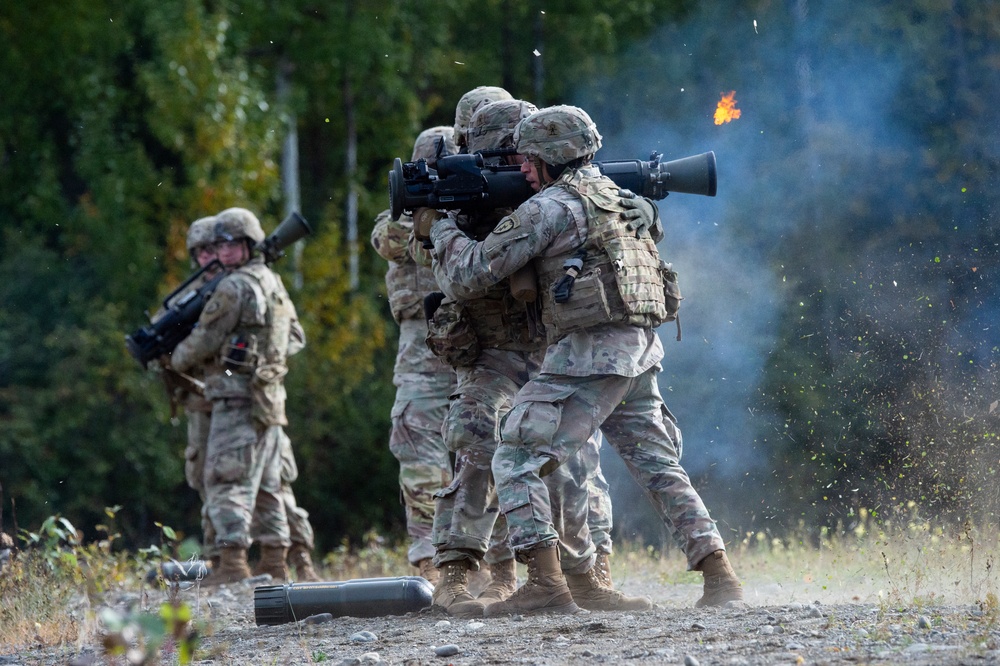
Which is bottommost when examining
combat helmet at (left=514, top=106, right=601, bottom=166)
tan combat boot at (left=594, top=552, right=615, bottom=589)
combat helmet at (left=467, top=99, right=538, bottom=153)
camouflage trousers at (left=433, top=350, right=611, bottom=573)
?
tan combat boot at (left=594, top=552, right=615, bottom=589)

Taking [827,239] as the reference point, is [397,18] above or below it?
above

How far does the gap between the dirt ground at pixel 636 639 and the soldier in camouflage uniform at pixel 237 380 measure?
2626mm

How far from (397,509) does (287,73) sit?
25.1ft

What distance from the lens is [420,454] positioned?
7875 mm

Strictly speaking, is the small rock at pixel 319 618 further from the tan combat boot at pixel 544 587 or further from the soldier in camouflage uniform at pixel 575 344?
the tan combat boot at pixel 544 587

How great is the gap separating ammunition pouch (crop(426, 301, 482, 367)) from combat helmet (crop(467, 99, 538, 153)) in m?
0.79

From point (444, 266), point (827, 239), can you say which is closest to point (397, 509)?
point (827, 239)

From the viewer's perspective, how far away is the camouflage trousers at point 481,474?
249 inches

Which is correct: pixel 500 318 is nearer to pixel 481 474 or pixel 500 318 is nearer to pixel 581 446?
pixel 481 474

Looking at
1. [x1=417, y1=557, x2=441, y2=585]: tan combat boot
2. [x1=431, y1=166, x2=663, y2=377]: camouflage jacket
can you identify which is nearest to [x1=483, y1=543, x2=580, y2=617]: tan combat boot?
[x1=431, y1=166, x2=663, y2=377]: camouflage jacket

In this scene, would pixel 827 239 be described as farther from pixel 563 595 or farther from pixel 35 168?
pixel 35 168

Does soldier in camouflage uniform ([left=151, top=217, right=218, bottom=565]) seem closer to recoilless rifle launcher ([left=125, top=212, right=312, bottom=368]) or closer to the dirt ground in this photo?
recoilless rifle launcher ([left=125, top=212, right=312, bottom=368])

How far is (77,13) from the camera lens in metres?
18.7

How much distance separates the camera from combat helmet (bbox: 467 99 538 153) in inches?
258
